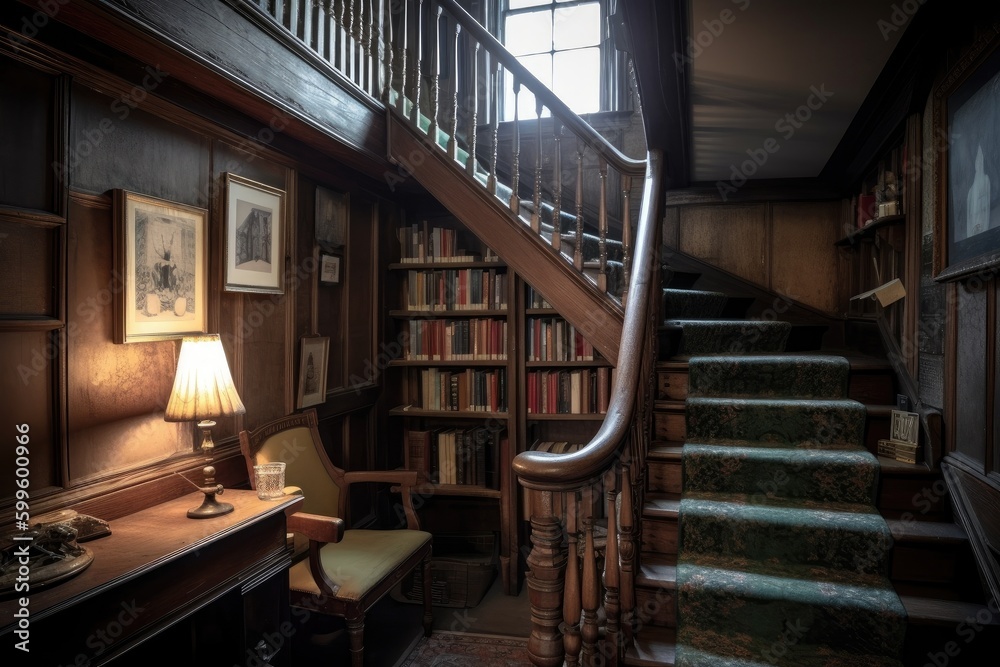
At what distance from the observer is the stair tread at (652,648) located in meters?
1.57

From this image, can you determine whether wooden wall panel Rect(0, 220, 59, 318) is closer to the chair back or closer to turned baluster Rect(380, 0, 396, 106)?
the chair back

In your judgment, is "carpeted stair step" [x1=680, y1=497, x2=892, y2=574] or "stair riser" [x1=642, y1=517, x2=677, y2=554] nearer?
"carpeted stair step" [x1=680, y1=497, x2=892, y2=574]

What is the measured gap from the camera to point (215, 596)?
1723mm

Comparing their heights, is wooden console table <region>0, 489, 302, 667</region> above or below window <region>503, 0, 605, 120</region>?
below

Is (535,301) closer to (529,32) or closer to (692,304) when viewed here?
(692,304)

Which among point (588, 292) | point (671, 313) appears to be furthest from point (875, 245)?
point (588, 292)

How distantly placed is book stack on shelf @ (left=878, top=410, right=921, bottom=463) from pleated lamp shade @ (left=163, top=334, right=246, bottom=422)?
2.27 meters

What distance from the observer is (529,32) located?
4.52m

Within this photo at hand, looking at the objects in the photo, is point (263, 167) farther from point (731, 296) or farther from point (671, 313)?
point (731, 296)

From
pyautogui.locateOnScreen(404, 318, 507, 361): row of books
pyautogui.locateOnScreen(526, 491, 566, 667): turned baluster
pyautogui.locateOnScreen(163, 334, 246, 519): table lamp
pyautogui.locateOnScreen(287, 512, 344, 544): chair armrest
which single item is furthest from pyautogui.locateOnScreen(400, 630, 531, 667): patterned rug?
pyautogui.locateOnScreen(404, 318, 507, 361): row of books

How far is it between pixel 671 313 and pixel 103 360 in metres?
2.50

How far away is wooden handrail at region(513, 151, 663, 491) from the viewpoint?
1.29 meters

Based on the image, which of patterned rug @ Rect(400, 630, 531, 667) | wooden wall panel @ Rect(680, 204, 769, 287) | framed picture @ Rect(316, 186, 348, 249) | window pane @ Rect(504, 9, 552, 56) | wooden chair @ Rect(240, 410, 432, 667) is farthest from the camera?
window pane @ Rect(504, 9, 552, 56)

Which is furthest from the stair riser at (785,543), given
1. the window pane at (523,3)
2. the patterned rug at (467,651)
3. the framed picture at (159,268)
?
the window pane at (523,3)
